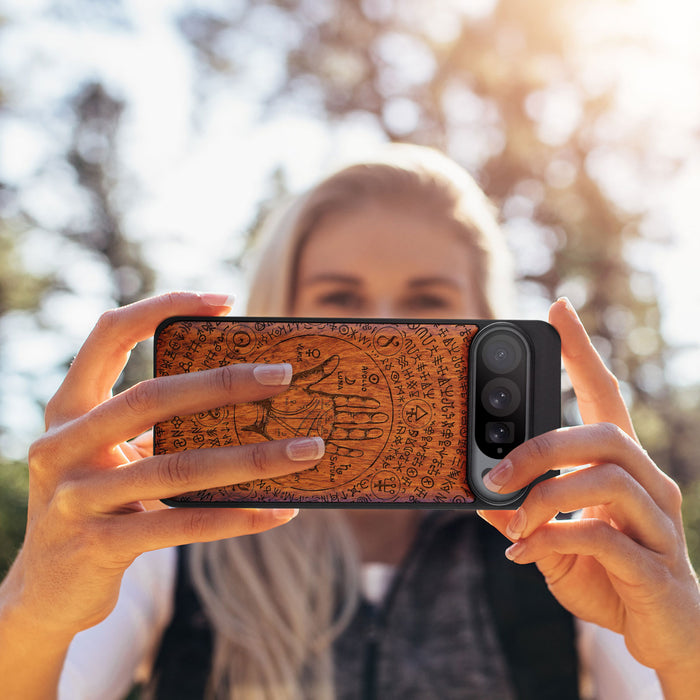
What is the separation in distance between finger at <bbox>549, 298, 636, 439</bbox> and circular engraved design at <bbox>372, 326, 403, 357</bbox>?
40 cm

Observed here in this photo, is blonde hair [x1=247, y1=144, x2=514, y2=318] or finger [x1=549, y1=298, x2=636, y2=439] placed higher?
blonde hair [x1=247, y1=144, x2=514, y2=318]

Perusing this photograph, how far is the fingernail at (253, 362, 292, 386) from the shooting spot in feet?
4.46

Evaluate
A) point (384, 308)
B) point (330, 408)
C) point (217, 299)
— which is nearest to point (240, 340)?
point (217, 299)

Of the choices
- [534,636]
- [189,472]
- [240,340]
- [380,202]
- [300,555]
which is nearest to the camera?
[189,472]

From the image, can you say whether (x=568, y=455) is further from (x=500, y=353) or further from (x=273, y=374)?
(x=273, y=374)

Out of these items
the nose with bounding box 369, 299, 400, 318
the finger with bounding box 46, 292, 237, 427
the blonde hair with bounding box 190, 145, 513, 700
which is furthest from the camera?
the nose with bounding box 369, 299, 400, 318

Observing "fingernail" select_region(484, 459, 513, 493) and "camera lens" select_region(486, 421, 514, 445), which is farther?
"camera lens" select_region(486, 421, 514, 445)

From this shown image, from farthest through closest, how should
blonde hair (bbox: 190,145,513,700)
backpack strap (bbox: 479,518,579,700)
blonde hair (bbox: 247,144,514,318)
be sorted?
1. blonde hair (bbox: 247,144,514,318)
2. blonde hair (bbox: 190,145,513,700)
3. backpack strap (bbox: 479,518,579,700)

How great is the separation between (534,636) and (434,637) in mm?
405

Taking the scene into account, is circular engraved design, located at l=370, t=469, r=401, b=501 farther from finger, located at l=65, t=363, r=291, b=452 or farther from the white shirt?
the white shirt

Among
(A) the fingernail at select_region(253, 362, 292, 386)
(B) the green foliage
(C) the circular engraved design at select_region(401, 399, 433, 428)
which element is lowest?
(C) the circular engraved design at select_region(401, 399, 433, 428)

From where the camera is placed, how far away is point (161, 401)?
1.33 metres

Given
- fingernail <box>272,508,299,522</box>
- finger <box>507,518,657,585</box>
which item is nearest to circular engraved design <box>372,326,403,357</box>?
fingernail <box>272,508,299,522</box>

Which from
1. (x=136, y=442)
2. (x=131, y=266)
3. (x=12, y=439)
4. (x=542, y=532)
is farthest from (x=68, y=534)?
(x=131, y=266)
